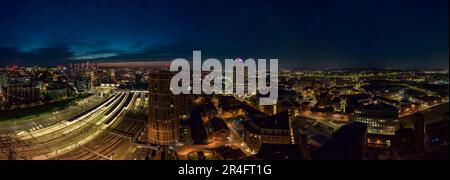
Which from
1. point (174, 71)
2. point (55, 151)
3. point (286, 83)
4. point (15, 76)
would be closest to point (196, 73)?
point (174, 71)

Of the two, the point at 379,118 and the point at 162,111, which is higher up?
the point at 162,111

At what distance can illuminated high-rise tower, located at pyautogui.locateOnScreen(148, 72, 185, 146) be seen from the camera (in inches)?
210

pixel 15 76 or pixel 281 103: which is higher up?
pixel 15 76

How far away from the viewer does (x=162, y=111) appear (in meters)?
5.38

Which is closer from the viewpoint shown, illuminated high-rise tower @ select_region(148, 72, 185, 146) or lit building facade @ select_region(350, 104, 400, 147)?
illuminated high-rise tower @ select_region(148, 72, 185, 146)

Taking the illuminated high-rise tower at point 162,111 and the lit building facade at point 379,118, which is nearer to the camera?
the illuminated high-rise tower at point 162,111

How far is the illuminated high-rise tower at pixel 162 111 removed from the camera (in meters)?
5.33

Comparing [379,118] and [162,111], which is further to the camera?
[379,118]

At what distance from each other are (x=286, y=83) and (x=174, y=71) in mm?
6570

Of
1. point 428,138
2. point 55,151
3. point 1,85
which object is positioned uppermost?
point 1,85
